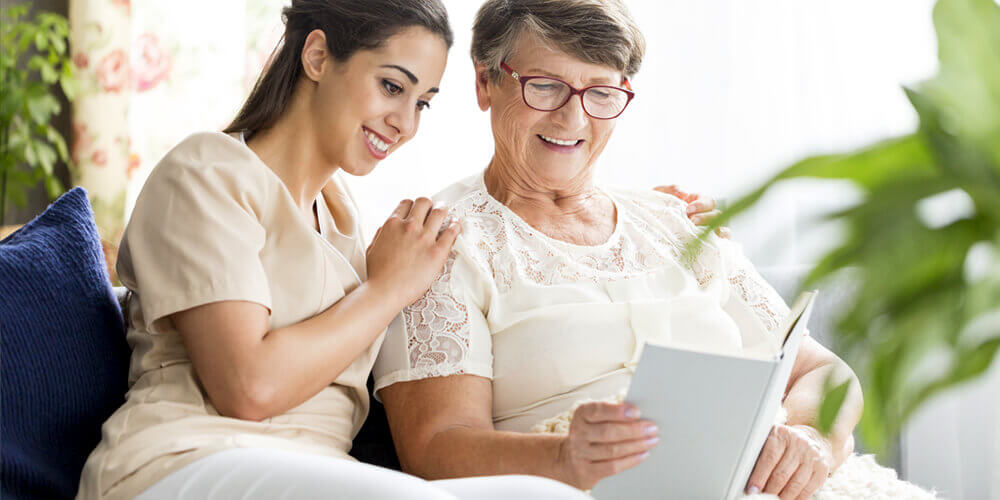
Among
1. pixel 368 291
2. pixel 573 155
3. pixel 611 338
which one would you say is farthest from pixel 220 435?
pixel 573 155

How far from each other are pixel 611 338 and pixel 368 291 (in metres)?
0.39

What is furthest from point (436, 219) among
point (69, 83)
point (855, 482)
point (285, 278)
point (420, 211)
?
point (69, 83)

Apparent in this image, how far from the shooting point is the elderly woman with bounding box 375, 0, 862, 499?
1.26 meters

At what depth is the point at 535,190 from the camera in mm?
1602

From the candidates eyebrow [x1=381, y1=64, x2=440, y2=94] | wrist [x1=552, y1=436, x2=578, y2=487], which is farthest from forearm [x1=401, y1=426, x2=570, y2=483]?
eyebrow [x1=381, y1=64, x2=440, y2=94]

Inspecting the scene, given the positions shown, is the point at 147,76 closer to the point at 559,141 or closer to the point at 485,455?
the point at 559,141

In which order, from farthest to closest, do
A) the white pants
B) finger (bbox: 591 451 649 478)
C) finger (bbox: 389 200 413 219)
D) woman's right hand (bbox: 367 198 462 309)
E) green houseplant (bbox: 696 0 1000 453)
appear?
finger (bbox: 389 200 413 219) < woman's right hand (bbox: 367 198 462 309) < finger (bbox: 591 451 649 478) < the white pants < green houseplant (bbox: 696 0 1000 453)

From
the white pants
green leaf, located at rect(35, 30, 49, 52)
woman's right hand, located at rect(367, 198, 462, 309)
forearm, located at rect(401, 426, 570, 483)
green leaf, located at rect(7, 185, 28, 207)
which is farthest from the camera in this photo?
green leaf, located at rect(7, 185, 28, 207)

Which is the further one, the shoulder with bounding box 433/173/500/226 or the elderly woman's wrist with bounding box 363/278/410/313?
the shoulder with bounding box 433/173/500/226

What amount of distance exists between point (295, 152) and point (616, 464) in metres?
A: 0.67

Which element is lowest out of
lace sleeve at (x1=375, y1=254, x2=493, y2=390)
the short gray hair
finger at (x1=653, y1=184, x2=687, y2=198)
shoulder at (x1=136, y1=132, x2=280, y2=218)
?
lace sleeve at (x1=375, y1=254, x2=493, y2=390)

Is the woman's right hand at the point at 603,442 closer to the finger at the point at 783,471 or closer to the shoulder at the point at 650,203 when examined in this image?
the finger at the point at 783,471

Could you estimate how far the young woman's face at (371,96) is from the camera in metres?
1.34

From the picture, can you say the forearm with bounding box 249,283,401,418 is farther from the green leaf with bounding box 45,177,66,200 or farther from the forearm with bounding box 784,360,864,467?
the green leaf with bounding box 45,177,66,200
